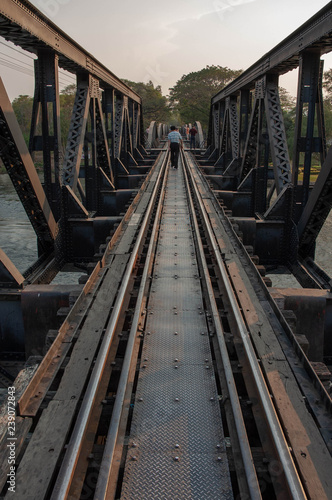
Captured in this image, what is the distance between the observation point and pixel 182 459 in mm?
3170

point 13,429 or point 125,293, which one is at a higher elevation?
point 125,293

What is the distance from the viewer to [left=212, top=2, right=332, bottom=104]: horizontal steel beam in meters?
7.22

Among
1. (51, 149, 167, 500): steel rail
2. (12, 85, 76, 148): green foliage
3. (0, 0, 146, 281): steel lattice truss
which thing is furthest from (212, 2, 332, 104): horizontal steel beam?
(12, 85, 76, 148): green foliage

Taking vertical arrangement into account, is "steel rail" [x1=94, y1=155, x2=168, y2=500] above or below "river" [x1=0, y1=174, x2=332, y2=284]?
above

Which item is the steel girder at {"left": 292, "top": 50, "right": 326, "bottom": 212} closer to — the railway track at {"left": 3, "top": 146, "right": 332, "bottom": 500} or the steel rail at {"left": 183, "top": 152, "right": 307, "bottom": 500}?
the railway track at {"left": 3, "top": 146, "right": 332, "bottom": 500}

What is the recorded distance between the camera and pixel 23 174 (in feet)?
23.6

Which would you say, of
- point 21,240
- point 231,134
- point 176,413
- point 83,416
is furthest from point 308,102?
point 21,240

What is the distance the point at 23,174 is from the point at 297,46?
229 inches

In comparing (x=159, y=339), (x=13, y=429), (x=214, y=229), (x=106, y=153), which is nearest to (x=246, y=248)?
(x=214, y=229)

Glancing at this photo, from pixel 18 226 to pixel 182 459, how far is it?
3291 cm

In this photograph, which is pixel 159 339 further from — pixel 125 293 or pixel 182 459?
pixel 182 459

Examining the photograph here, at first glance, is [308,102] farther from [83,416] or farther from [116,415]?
[83,416]

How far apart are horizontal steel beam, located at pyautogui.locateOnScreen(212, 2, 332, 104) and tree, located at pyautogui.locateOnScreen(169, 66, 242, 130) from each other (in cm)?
5399

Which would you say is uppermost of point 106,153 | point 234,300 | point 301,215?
point 106,153
